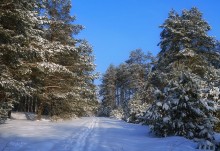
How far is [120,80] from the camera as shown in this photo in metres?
82.8

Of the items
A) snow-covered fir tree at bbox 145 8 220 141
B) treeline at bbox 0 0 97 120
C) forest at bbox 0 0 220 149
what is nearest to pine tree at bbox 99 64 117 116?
forest at bbox 0 0 220 149

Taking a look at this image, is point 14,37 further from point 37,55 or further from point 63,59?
point 63,59

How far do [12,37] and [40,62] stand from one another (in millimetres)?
4827

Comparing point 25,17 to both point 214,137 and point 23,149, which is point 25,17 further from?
point 214,137

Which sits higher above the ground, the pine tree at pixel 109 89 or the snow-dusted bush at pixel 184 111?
the pine tree at pixel 109 89

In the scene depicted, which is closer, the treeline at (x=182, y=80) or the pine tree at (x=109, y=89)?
the treeline at (x=182, y=80)

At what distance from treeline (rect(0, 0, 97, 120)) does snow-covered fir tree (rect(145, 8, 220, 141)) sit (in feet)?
23.0

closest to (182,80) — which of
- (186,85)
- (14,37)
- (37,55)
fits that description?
(186,85)

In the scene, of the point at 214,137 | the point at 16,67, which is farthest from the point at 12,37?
the point at 214,137

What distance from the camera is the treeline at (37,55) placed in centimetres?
1465

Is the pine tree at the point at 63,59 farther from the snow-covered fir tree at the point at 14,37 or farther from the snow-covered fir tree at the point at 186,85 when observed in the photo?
the snow-covered fir tree at the point at 14,37

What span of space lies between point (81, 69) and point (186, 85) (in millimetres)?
14723

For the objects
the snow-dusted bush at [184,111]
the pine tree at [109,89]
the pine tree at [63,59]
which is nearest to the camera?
the snow-dusted bush at [184,111]

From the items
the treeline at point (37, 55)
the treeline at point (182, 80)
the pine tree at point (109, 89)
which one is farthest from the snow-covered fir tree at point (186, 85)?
the pine tree at point (109, 89)
